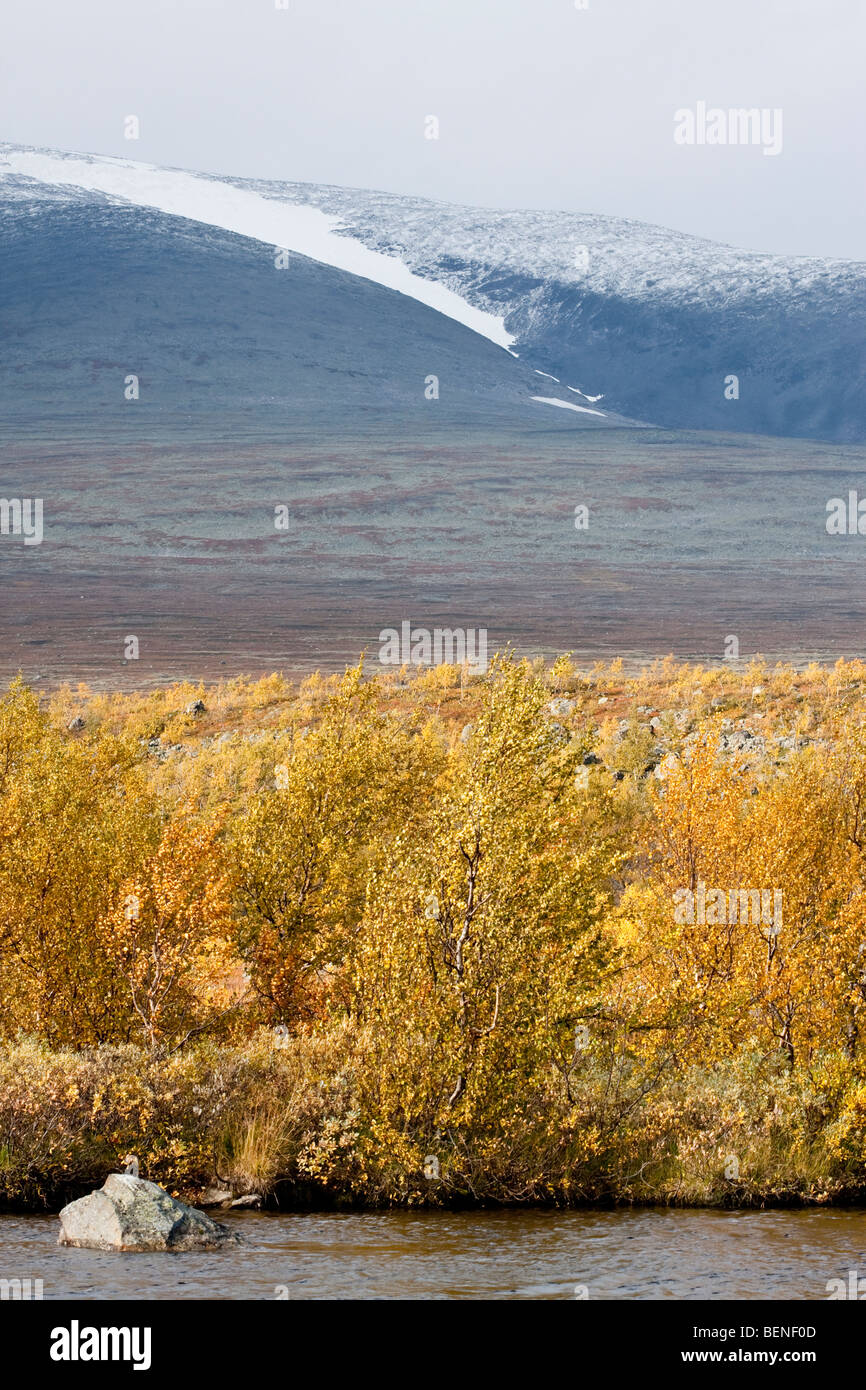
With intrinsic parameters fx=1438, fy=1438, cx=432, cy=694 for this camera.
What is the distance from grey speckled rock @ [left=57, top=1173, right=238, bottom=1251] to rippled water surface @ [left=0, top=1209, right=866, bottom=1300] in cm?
15

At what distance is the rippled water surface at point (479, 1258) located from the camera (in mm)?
10016

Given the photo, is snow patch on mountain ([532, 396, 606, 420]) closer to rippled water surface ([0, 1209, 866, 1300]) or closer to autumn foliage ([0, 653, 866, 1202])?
autumn foliage ([0, 653, 866, 1202])

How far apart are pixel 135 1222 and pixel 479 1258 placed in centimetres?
259

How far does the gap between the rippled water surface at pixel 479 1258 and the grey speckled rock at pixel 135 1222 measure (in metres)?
0.15

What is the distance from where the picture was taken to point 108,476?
361 feet

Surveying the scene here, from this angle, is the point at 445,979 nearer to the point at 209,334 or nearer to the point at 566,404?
the point at 209,334

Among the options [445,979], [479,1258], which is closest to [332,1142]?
[445,979]

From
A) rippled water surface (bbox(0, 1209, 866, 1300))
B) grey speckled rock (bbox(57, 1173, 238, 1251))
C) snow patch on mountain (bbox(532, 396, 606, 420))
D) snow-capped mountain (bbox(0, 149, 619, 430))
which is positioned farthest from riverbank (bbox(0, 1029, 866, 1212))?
snow patch on mountain (bbox(532, 396, 606, 420))

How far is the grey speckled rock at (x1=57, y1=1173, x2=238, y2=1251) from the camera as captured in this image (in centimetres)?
1066

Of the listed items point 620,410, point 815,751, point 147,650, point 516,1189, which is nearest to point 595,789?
point 815,751

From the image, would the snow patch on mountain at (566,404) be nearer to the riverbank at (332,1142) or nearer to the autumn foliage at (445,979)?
the autumn foliage at (445,979)

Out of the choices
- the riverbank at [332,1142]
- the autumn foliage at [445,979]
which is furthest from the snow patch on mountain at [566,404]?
the riverbank at [332,1142]

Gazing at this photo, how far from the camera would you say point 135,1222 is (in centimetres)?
1070

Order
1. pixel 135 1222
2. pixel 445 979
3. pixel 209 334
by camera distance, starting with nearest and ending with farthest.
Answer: pixel 135 1222 < pixel 445 979 < pixel 209 334
